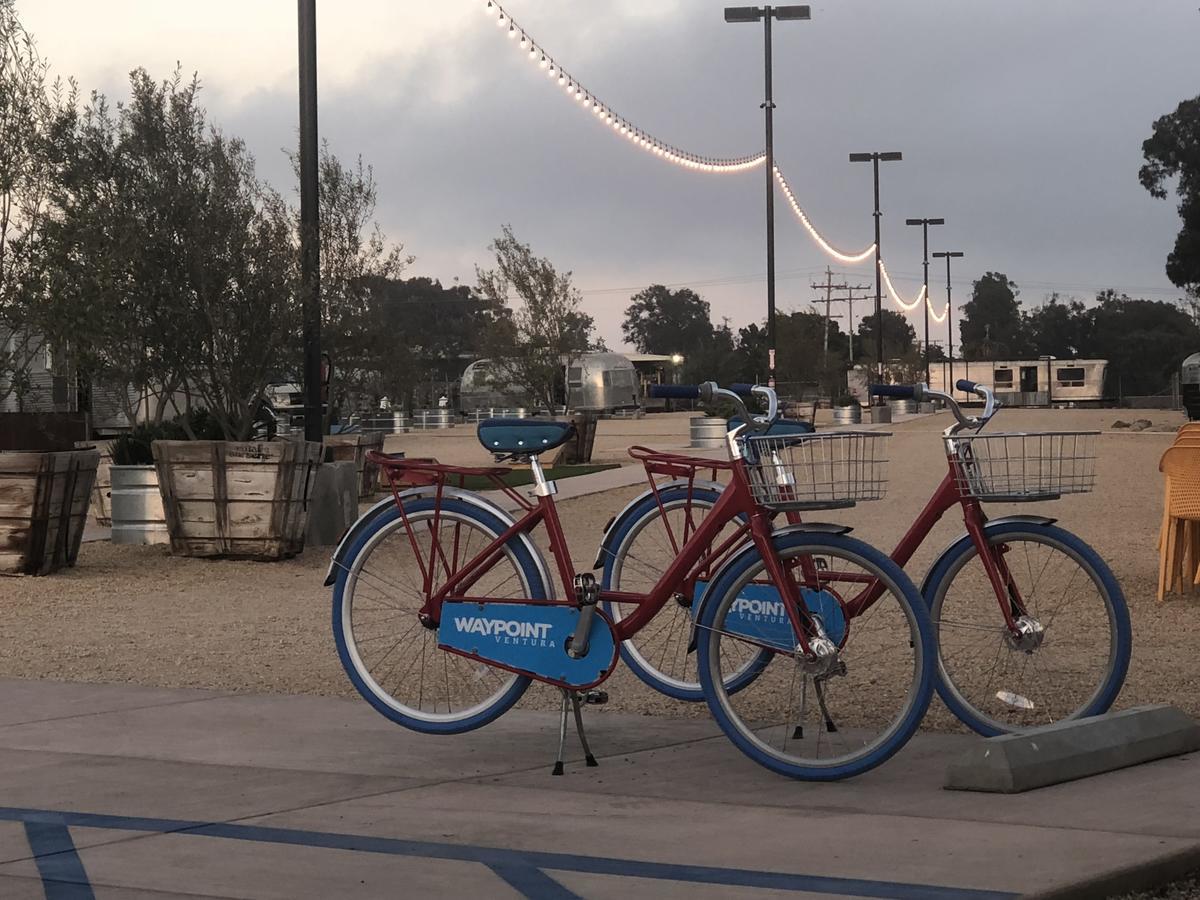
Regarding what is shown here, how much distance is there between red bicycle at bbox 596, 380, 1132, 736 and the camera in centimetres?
510

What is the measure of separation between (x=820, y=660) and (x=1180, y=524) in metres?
4.34

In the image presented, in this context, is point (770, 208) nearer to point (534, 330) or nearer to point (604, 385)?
point (534, 330)

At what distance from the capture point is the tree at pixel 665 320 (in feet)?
477

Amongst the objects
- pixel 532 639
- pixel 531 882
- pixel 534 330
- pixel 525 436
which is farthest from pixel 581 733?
pixel 534 330

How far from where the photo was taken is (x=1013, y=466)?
5.19 m

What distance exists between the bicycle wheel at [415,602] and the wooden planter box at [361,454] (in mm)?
9962

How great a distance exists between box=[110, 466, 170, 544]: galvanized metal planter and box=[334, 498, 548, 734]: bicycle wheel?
709cm

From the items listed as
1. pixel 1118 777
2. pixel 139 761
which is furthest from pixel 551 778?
pixel 1118 777

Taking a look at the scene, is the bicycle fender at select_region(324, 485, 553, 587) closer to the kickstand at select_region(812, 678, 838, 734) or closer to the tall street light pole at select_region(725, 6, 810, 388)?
the kickstand at select_region(812, 678, 838, 734)

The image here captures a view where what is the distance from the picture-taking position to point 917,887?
365 cm

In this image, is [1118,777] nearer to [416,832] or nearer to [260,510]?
[416,832]

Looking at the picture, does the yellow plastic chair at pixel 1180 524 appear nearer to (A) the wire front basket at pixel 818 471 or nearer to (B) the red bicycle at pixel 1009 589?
(B) the red bicycle at pixel 1009 589

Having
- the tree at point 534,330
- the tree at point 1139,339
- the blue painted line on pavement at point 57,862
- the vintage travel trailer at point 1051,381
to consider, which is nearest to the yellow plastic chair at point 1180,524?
the blue painted line on pavement at point 57,862

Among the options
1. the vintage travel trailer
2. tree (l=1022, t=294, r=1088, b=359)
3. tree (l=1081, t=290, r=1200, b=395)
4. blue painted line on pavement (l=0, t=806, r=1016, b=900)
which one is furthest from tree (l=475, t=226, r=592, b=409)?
tree (l=1022, t=294, r=1088, b=359)
